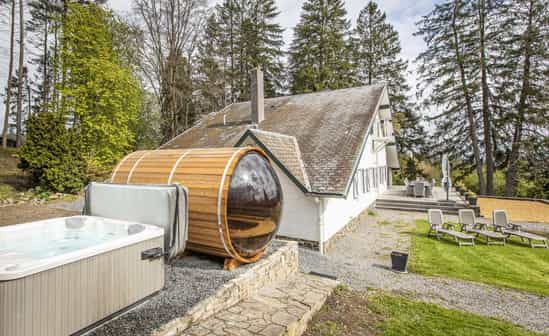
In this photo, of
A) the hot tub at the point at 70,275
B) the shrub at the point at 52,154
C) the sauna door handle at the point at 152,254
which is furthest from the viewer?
the shrub at the point at 52,154

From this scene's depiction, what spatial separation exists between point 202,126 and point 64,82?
22.5ft

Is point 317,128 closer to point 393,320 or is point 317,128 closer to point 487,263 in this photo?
point 487,263

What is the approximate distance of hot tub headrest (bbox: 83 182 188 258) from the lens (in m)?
3.58

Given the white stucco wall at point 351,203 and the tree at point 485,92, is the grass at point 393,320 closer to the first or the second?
the white stucco wall at point 351,203

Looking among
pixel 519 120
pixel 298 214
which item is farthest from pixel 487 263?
pixel 519 120

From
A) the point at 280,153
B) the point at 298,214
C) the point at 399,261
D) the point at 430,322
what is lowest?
the point at 430,322

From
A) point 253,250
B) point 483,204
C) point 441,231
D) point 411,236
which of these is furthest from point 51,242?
point 483,204

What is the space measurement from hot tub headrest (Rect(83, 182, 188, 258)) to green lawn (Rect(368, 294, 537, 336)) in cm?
323

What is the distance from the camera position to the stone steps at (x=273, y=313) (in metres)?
2.94

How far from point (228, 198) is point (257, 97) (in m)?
9.59

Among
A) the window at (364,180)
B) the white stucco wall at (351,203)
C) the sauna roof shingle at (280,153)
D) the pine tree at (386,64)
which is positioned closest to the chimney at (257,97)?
the sauna roof shingle at (280,153)

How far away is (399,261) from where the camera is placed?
255 inches

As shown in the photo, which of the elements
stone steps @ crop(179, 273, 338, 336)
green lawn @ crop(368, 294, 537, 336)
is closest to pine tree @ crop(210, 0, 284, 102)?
stone steps @ crop(179, 273, 338, 336)

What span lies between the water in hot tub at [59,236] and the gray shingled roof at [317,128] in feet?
16.4
